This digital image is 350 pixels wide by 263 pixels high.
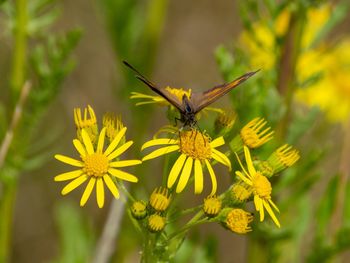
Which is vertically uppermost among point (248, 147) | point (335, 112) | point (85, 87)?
point (85, 87)

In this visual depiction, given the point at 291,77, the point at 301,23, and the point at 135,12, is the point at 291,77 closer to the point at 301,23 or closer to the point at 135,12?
the point at 301,23

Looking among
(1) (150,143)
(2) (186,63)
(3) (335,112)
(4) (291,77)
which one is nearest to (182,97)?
(1) (150,143)

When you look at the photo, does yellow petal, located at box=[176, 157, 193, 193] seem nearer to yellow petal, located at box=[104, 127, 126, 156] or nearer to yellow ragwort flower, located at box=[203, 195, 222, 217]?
yellow ragwort flower, located at box=[203, 195, 222, 217]

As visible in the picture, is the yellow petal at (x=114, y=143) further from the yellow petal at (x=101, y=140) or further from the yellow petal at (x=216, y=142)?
the yellow petal at (x=216, y=142)

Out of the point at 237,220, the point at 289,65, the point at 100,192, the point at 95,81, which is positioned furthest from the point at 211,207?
the point at 95,81

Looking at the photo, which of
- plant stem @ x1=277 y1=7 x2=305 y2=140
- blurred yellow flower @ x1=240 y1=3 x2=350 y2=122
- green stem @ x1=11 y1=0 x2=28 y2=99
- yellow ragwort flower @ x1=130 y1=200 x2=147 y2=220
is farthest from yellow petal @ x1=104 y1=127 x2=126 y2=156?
blurred yellow flower @ x1=240 y1=3 x2=350 y2=122

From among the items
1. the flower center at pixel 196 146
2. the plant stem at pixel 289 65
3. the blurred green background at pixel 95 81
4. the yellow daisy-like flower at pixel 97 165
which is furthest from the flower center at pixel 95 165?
the blurred green background at pixel 95 81
